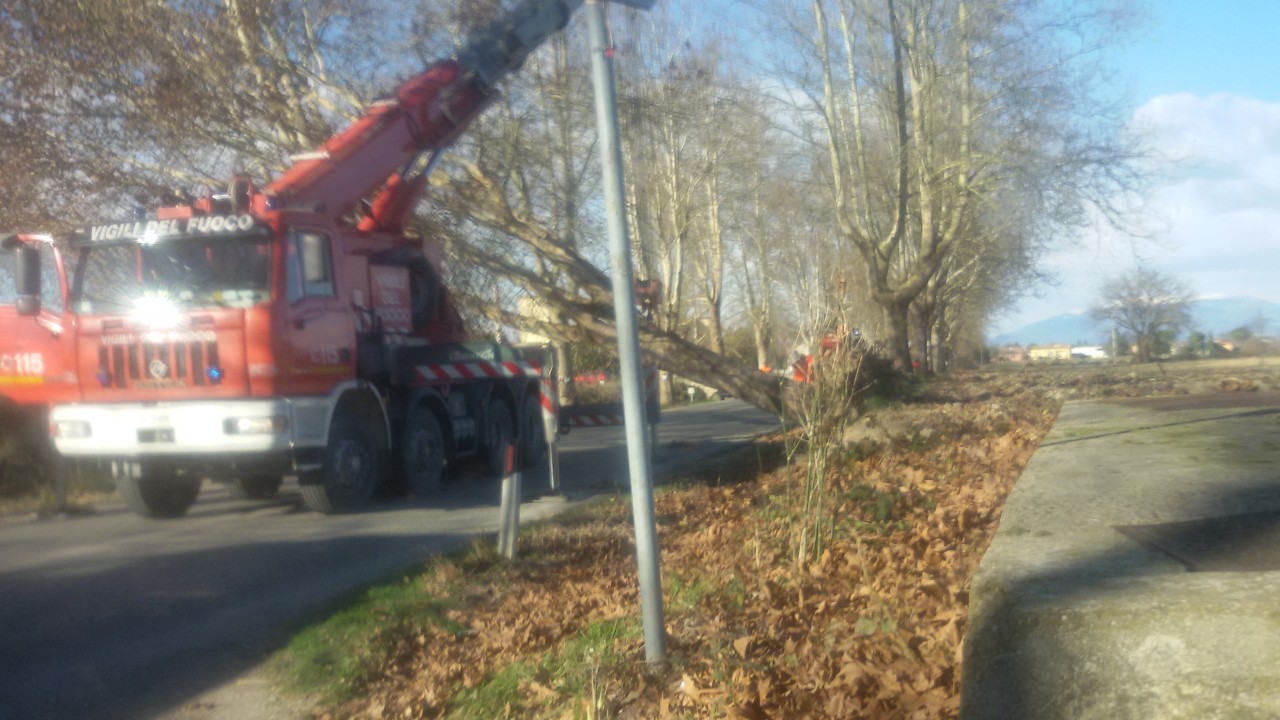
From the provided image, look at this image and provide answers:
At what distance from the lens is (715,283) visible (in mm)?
36750

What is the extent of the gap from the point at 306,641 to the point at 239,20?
34.7ft

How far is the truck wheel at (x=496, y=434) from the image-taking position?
13.7 m

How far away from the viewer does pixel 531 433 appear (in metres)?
15.2

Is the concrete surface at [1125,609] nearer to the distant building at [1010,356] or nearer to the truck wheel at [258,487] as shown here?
the truck wheel at [258,487]

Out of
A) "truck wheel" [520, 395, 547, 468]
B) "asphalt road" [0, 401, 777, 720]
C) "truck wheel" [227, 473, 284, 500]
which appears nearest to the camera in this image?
"asphalt road" [0, 401, 777, 720]

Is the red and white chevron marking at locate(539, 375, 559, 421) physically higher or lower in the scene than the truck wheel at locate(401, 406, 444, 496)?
higher

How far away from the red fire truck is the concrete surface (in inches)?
268

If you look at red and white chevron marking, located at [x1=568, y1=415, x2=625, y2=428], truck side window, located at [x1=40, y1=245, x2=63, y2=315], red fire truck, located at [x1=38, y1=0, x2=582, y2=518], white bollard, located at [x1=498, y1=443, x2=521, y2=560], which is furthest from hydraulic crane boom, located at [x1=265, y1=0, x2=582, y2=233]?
white bollard, located at [x1=498, y1=443, x2=521, y2=560]

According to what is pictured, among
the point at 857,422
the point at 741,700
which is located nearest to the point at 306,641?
the point at 741,700

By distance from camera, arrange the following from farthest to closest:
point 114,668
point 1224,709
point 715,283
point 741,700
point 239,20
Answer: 1. point 715,283
2. point 239,20
3. point 114,668
4. point 741,700
5. point 1224,709

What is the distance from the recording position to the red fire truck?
9477 millimetres

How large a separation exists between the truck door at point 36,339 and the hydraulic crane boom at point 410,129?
2.22m

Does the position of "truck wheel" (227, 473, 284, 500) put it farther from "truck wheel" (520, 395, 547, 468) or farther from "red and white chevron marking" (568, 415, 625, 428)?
"red and white chevron marking" (568, 415, 625, 428)

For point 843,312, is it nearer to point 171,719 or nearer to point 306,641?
point 306,641
